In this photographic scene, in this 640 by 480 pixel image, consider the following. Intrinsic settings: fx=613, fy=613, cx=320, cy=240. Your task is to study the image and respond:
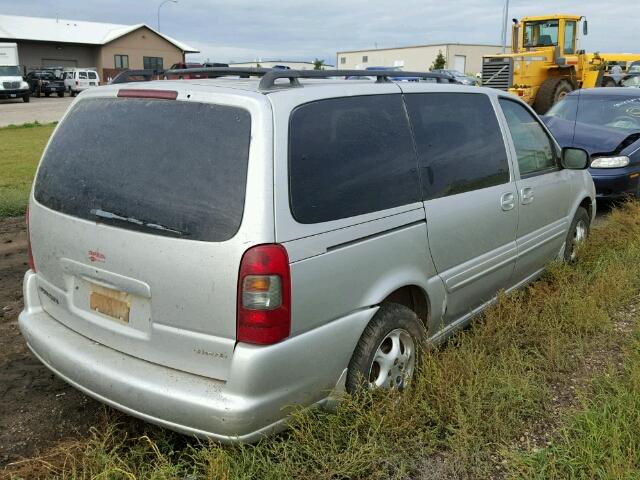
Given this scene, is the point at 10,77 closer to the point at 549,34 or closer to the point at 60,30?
the point at 60,30

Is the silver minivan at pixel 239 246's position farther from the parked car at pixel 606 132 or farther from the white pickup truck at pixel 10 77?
the white pickup truck at pixel 10 77

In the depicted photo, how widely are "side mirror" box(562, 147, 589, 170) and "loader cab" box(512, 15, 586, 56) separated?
16706 mm

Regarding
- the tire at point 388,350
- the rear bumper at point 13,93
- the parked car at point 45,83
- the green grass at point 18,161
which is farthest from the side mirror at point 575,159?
the parked car at point 45,83

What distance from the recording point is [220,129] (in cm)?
264

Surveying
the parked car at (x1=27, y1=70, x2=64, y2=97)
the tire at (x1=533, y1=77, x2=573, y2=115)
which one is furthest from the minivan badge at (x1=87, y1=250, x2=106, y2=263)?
the parked car at (x1=27, y1=70, x2=64, y2=97)

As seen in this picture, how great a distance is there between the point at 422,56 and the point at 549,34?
68.4 meters

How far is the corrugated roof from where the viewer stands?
55903 millimetres

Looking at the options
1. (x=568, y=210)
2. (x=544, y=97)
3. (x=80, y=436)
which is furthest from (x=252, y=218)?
(x=544, y=97)

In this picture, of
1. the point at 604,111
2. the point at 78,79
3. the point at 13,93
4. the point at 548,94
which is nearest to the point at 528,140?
the point at 604,111

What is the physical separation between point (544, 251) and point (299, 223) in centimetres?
297

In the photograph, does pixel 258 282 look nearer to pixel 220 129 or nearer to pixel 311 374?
pixel 311 374

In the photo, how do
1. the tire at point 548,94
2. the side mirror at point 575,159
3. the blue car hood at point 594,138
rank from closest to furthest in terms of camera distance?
1. the side mirror at point 575,159
2. the blue car hood at point 594,138
3. the tire at point 548,94

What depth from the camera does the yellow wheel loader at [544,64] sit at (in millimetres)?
19469

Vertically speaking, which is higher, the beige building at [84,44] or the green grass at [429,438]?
the beige building at [84,44]
